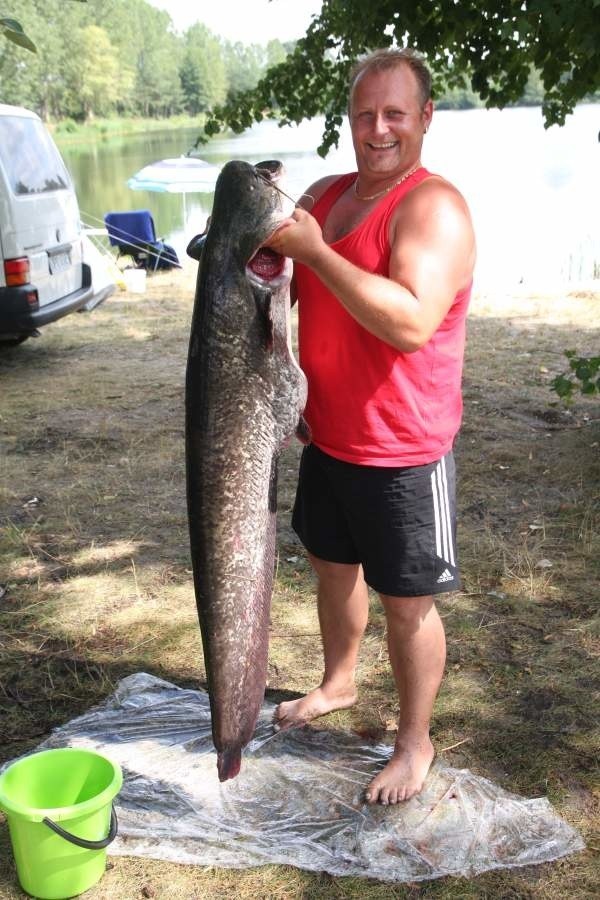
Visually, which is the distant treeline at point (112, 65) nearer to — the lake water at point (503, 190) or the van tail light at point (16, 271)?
the lake water at point (503, 190)

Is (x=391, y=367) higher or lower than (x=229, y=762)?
higher

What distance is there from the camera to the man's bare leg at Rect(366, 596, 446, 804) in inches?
107

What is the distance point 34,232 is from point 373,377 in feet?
21.1

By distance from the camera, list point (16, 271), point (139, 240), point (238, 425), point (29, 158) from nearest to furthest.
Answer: point (238, 425) → point (16, 271) → point (29, 158) → point (139, 240)

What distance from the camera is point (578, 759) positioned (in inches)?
117

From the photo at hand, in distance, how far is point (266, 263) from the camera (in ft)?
7.01

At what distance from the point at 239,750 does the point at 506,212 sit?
19.0m

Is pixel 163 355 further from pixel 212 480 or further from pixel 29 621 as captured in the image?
pixel 212 480

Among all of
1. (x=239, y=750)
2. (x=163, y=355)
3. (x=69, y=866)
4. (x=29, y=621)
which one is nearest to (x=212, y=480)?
(x=239, y=750)

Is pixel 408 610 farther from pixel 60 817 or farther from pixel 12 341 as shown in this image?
pixel 12 341

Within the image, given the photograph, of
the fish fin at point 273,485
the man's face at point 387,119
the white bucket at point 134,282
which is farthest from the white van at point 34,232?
the fish fin at point 273,485

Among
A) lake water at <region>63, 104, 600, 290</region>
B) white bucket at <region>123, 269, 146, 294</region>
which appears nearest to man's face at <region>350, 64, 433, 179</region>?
lake water at <region>63, 104, 600, 290</region>

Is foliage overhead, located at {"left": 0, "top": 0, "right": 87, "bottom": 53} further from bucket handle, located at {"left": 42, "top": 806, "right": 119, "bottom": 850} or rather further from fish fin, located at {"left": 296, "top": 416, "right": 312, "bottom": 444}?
bucket handle, located at {"left": 42, "top": 806, "right": 119, "bottom": 850}

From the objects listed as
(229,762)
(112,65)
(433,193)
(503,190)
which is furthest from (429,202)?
(112,65)
